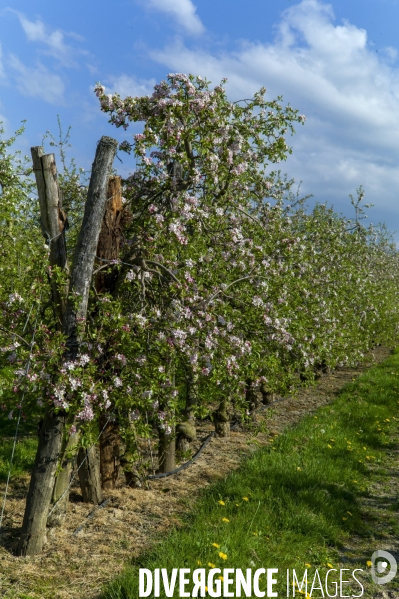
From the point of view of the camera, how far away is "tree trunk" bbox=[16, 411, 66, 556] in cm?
555

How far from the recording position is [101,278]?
264 inches

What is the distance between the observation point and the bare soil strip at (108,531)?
16.2ft

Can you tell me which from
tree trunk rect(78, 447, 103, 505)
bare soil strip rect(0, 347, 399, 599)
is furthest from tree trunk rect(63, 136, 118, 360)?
bare soil strip rect(0, 347, 399, 599)

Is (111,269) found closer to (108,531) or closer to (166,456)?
(108,531)

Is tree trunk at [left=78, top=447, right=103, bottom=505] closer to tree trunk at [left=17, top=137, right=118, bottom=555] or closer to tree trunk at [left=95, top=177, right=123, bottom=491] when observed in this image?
tree trunk at [left=95, top=177, right=123, bottom=491]

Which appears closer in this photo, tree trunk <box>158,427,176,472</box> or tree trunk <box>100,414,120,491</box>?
tree trunk <box>100,414,120,491</box>

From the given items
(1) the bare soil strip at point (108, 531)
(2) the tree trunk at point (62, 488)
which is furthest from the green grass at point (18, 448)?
(2) the tree trunk at point (62, 488)

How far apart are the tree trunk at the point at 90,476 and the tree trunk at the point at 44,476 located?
101cm

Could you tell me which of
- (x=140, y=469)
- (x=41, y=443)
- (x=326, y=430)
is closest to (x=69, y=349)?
(x=41, y=443)

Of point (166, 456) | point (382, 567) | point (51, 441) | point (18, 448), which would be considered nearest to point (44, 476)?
point (51, 441)

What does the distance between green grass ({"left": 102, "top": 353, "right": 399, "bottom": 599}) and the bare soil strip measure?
0.83 ft

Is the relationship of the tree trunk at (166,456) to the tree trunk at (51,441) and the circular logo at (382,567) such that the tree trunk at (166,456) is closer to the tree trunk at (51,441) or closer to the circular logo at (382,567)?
the tree trunk at (51,441)

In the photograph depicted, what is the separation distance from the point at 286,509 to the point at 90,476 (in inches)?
98.8

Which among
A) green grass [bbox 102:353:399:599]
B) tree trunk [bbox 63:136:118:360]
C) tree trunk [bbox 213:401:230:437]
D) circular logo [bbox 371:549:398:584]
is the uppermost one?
tree trunk [bbox 63:136:118:360]
